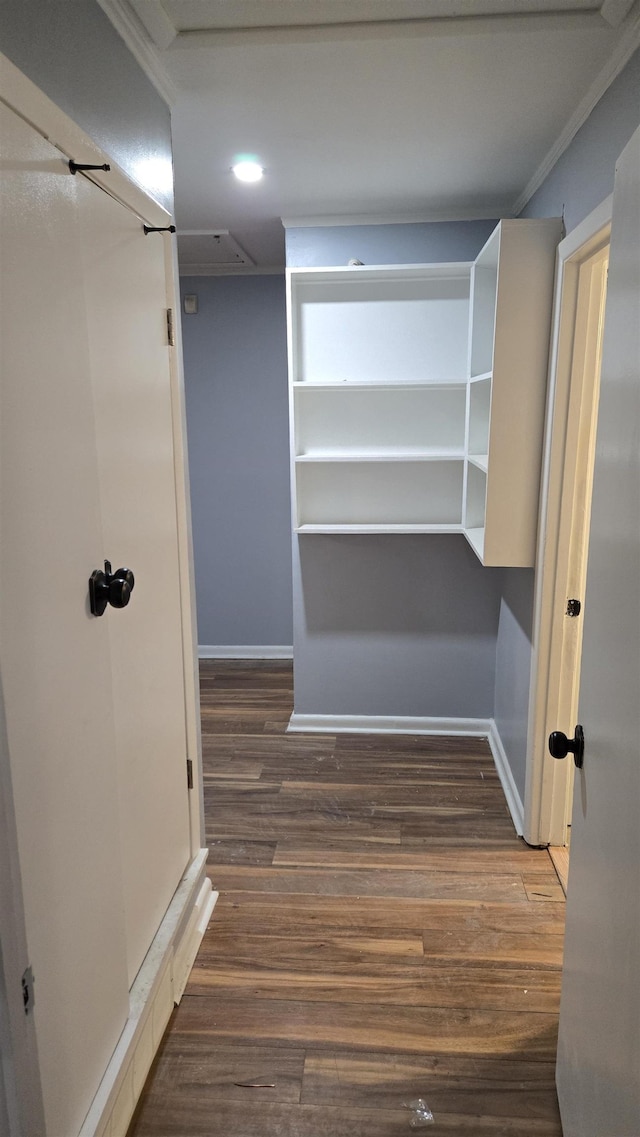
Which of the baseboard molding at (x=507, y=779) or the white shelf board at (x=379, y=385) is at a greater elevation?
the white shelf board at (x=379, y=385)

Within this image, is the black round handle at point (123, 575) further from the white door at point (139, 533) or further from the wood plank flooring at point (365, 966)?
the wood plank flooring at point (365, 966)

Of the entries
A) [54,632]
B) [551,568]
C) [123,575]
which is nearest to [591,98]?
[551,568]

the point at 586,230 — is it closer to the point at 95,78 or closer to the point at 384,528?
the point at 95,78

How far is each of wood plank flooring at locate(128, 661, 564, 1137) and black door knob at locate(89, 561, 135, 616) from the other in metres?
1.19

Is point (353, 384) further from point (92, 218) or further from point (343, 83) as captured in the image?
point (92, 218)

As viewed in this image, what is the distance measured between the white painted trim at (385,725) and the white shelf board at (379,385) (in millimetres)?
1643

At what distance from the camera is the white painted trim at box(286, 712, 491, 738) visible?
A: 140 inches

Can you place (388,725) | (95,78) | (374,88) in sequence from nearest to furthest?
(95,78) < (374,88) < (388,725)

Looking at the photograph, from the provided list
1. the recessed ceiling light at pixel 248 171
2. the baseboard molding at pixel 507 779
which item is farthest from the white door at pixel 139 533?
the baseboard molding at pixel 507 779

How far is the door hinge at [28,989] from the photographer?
1.04 metres

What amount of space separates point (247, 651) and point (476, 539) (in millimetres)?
2160

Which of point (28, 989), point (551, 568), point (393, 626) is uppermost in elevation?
point (551, 568)

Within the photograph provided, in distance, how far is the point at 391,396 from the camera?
11.1ft

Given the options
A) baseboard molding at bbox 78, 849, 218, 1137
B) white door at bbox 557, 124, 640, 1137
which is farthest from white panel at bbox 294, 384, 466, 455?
white door at bbox 557, 124, 640, 1137
